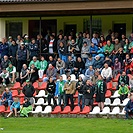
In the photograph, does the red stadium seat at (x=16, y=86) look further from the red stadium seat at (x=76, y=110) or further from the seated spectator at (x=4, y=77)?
the red stadium seat at (x=76, y=110)

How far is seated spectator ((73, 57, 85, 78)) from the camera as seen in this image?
32375 millimetres

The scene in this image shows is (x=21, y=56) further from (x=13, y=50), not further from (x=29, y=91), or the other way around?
(x=29, y=91)

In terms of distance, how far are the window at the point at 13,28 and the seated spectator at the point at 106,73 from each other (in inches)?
375

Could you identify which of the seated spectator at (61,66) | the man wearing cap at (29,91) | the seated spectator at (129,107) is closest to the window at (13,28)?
the seated spectator at (61,66)

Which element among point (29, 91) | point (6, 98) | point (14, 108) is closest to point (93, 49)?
point (29, 91)

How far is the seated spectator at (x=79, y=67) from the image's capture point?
106 ft

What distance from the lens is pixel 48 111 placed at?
3014 cm

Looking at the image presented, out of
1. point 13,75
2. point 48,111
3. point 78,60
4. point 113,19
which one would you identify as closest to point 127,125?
point 48,111

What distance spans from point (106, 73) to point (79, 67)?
1932 millimetres

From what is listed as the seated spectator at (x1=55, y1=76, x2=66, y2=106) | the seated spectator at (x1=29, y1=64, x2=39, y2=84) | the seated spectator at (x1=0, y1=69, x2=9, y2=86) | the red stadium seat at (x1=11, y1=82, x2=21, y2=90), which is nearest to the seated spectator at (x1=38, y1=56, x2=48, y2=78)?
the seated spectator at (x1=29, y1=64, x2=39, y2=84)

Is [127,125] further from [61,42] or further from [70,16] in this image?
[70,16]

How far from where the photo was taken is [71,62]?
108ft

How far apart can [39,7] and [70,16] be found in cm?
300

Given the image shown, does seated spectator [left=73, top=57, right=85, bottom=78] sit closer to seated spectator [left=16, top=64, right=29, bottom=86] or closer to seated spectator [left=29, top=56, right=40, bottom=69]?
seated spectator [left=29, top=56, right=40, bottom=69]
